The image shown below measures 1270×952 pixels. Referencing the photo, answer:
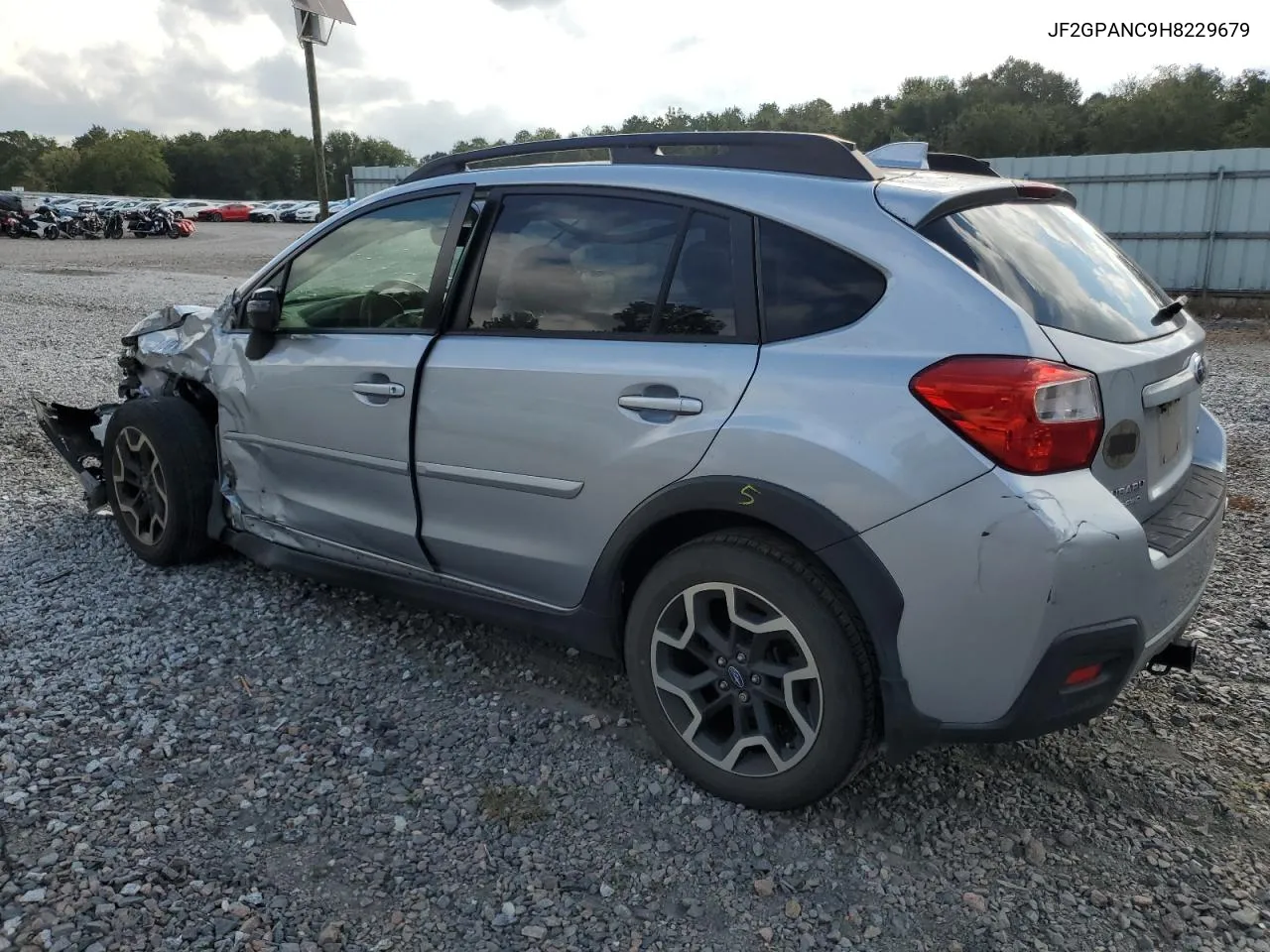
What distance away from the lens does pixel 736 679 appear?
2.74 meters

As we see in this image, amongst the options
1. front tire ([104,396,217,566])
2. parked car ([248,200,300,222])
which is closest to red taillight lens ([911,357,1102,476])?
front tire ([104,396,217,566])

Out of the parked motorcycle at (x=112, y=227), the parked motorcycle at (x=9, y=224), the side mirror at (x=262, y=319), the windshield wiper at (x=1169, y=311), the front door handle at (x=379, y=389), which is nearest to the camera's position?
the windshield wiper at (x=1169, y=311)

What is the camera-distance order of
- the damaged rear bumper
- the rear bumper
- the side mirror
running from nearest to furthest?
the rear bumper
the side mirror
the damaged rear bumper

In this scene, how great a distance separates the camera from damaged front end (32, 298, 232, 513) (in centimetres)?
440

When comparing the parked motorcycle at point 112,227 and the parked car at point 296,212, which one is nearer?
the parked motorcycle at point 112,227

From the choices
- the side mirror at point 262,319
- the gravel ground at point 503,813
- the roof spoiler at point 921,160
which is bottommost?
the gravel ground at point 503,813

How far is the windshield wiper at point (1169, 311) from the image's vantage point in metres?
2.85

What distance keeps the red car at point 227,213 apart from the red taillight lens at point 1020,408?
5974 centimetres

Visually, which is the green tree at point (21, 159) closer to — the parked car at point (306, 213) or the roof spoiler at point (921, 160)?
the parked car at point (306, 213)

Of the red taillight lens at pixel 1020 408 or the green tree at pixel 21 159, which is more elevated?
the green tree at pixel 21 159

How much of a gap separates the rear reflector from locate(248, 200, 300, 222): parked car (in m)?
55.5

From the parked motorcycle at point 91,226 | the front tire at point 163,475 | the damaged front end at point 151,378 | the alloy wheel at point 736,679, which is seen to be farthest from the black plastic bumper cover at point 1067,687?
the parked motorcycle at point 91,226

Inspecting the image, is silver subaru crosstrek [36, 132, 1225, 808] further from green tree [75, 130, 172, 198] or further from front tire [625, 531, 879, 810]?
green tree [75, 130, 172, 198]

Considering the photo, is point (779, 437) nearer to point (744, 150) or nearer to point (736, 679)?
point (736, 679)
